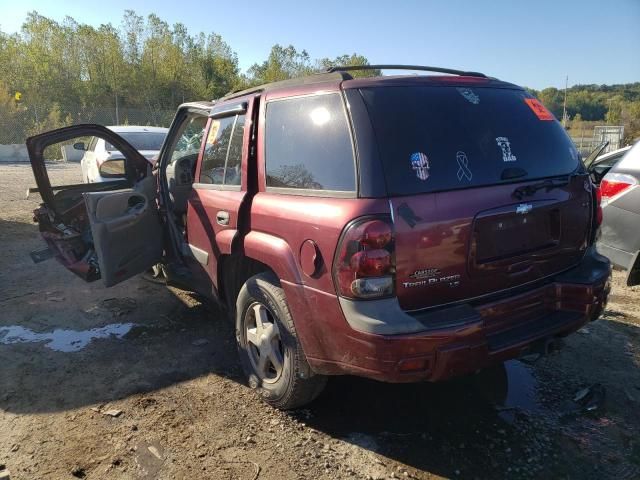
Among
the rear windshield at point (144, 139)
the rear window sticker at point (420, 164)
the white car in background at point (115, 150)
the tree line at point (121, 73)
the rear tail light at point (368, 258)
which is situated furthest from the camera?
the tree line at point (121, 73)

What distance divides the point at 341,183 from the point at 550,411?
2.03 meters

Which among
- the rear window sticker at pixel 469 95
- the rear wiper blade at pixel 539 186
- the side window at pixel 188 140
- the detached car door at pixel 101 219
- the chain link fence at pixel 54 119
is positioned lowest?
the detached car door at pixel 101 219

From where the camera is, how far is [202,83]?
46312 millimetres

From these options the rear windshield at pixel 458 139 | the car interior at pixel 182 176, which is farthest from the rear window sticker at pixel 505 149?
the car interior at pixel 182 176

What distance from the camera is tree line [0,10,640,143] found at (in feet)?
116

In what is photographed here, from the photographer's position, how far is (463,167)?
8.30 feet

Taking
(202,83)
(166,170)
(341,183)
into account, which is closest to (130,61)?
(202,83)

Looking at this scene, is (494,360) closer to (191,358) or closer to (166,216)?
(191,358)

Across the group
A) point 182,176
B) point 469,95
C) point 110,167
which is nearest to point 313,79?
point 469,95

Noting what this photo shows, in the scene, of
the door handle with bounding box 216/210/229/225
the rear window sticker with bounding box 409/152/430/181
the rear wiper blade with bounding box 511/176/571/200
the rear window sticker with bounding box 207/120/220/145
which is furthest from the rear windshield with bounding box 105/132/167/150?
the rear wiper blade with bounding box 511/176/571/200

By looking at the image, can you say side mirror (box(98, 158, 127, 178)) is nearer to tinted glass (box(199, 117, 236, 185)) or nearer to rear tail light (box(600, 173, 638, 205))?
tinted glass (box(199, 117, 236, 185))

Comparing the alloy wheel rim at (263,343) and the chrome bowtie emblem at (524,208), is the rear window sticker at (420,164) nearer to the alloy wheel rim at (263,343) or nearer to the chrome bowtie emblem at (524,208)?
the chrome bowtie emblem at (524,208)

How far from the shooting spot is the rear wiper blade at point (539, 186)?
2.62 meters

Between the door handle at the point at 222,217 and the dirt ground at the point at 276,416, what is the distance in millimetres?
1152
